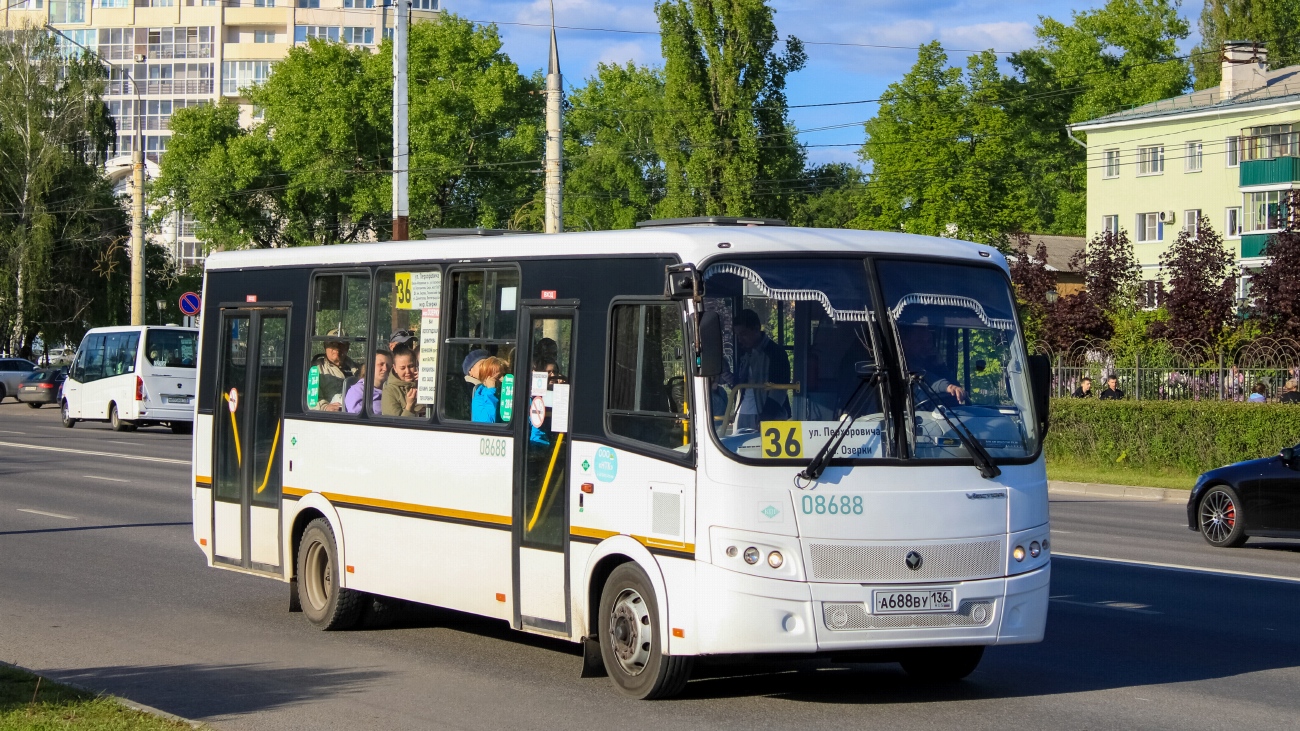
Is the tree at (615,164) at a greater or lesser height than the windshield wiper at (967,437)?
greater

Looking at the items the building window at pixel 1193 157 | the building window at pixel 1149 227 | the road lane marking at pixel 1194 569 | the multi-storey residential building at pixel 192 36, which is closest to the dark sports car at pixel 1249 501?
the road lane marking at pixel 1194 569

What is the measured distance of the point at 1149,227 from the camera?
6875 centimetres

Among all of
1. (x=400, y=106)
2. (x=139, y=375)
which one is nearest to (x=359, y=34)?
(x=139, y=375)

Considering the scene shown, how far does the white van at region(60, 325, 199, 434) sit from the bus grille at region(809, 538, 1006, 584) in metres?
32.2

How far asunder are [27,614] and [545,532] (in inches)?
176

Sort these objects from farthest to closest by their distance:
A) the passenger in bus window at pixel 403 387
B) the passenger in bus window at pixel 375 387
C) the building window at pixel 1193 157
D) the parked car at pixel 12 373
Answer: the building window at pixel 1193 157 < the parked car at pixel 12 373 < the passenger in bus window at pixel 375 387 < the passenger in bus window at pixel 403 387

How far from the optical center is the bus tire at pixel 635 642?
8.34m

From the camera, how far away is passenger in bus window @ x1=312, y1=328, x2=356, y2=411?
11234 mm

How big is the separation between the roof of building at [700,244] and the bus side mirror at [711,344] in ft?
1.90

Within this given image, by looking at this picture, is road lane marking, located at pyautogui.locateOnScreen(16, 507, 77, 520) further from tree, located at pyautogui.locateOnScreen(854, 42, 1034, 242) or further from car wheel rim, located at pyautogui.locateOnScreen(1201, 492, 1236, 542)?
tree, located at pyautogui.locateOnScreen(854, 42, 1034, 242)

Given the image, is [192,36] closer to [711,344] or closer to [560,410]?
[560,410]

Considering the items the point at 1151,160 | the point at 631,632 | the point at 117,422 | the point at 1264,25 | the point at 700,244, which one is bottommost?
the point at 117,422

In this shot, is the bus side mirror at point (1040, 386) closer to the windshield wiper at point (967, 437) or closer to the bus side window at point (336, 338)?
the windshield wiper at point (967, 437)

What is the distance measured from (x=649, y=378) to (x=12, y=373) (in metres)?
59.8
